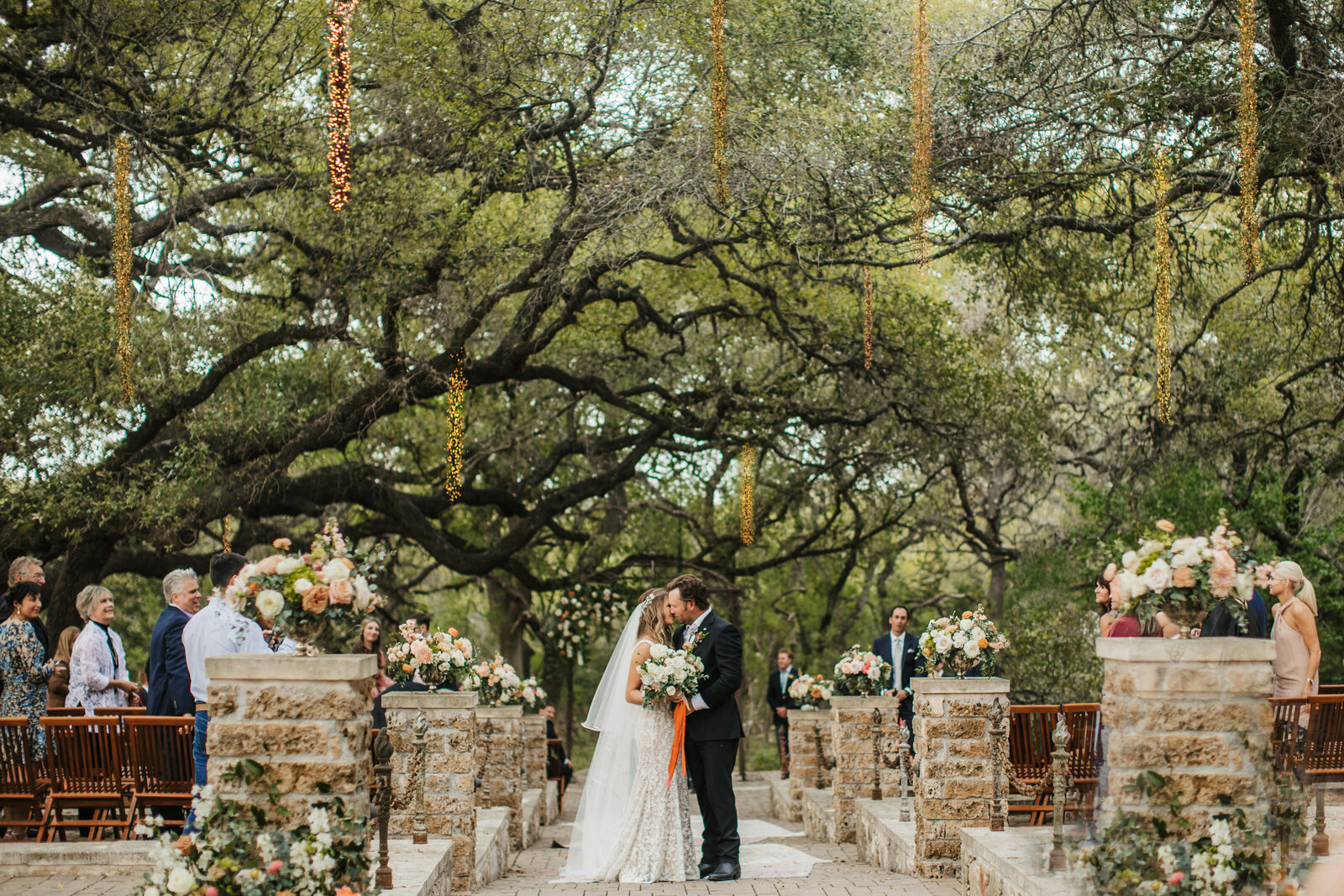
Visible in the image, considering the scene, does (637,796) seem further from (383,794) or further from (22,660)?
(22,660)

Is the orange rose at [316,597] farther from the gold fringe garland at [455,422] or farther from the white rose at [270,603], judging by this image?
the gold fringe garland at [455,422]

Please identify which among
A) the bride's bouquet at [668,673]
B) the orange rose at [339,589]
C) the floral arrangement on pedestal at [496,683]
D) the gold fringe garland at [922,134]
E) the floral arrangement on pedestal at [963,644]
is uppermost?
the gold fringe garland at [922,134]

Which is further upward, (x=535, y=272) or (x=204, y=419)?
(x=535, y=272)

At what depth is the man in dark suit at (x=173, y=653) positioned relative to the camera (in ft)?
24.9

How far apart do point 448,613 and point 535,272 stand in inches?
655

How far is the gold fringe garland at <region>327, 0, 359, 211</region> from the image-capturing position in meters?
9.59

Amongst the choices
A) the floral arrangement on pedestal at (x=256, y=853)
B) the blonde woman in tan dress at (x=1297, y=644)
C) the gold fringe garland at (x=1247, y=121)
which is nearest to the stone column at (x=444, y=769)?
the floral arrangement on pedestal at (x=256, y=853)

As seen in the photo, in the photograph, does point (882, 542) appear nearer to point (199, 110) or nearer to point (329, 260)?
point (329, 260)

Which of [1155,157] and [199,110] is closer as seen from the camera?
[1155,157]

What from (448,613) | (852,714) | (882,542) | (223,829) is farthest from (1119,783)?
(448,613)

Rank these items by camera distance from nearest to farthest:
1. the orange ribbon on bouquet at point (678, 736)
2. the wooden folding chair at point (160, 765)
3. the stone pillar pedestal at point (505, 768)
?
the wooden folding chair at point (160, 765) → the orange ribbon on bouquet at point (678, 736) → the stone pillar pedestal at point (505, 768)

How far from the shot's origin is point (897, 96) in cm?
1440

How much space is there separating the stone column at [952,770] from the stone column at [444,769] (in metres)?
2.77

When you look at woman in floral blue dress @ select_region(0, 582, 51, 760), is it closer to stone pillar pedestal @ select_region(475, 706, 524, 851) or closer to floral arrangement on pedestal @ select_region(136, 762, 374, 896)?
stone pillar pedestal @ select_region(475, 706, 524, 851)
